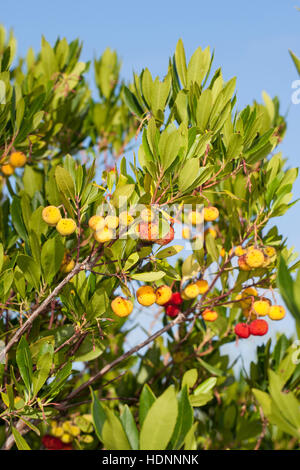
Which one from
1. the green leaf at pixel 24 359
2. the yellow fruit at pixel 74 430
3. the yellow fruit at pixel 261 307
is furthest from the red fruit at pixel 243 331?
the yellow fruit at pixel 74 430

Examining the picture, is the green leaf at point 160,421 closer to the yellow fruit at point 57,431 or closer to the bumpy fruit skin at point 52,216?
the bumpy fruit skin at point 52,216

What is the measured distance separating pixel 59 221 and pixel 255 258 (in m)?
0.99

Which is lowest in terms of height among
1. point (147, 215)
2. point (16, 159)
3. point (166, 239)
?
point (166, 239)

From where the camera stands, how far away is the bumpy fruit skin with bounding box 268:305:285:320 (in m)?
2.38

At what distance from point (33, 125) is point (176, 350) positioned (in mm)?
1771

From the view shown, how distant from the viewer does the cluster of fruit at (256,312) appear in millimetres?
2396

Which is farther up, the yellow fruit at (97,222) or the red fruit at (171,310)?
the yellow fruit at (97,222)

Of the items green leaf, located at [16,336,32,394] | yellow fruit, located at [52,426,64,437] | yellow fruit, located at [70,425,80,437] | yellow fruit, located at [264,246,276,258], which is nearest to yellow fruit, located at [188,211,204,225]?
yellow fruit, located at [264,246,276,258]

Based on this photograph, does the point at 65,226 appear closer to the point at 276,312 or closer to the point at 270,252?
the point at 270,252

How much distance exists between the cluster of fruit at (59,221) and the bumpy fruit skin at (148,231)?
1.03 ft

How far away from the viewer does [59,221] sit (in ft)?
6.38

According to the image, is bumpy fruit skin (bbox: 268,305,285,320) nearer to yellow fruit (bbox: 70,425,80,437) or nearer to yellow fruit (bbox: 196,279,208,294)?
yellow fruit (bbox: 196,279,208,294)

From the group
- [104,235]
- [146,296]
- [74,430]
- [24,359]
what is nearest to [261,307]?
[146,296]
